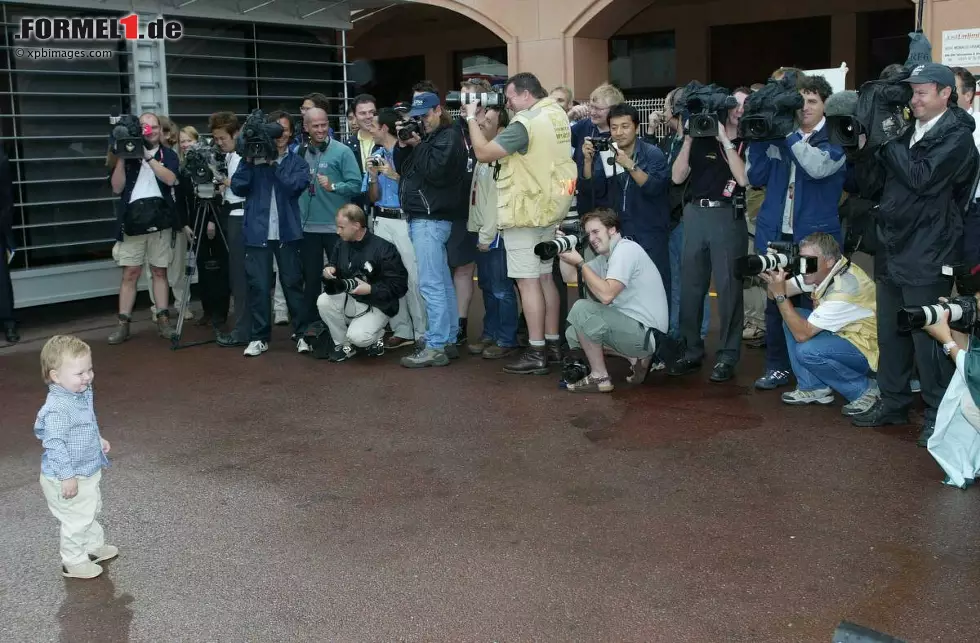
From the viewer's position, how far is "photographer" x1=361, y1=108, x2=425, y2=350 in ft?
26.7

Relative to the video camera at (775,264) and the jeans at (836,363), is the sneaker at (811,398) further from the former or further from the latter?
the video camera at (775,264)

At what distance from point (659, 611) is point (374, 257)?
4.65 m

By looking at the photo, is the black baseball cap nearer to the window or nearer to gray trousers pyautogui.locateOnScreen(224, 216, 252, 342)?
gray trousers pyautogui.locateOnScreen(224, 216, 252, 342)

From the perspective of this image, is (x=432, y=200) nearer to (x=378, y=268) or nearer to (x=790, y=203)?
(x=378, y=268)

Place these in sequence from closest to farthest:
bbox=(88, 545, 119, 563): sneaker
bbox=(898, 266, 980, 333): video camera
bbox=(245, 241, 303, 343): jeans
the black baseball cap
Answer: bbox=(88, 545, 119, 563): sneaker < bbox=(898, 266, 980, 333): video camera < the black baseball cap < bbox=(245, 241, 303, 343): jeans

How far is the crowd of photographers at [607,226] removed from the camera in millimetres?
5754

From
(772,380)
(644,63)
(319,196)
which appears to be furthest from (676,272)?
(644,63)

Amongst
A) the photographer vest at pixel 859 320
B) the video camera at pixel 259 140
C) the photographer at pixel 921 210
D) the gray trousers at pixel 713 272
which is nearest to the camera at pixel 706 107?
the gray trousers at pixel 713 272

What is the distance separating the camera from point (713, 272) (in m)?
7.36

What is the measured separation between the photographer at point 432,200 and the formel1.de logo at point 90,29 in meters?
3.88

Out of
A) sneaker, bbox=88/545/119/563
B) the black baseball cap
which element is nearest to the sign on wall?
the black baseball cap

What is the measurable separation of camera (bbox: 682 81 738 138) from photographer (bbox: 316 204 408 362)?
246 cm

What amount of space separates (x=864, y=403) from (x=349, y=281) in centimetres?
363

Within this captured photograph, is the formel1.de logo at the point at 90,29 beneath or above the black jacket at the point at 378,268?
above
